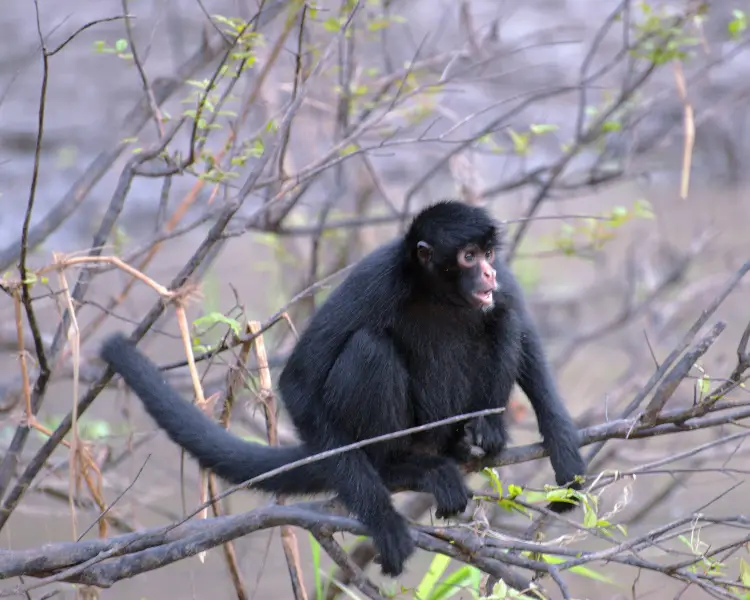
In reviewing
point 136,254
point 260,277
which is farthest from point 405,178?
point 136,254

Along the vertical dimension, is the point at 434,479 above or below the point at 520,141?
below

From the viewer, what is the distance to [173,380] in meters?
6.54

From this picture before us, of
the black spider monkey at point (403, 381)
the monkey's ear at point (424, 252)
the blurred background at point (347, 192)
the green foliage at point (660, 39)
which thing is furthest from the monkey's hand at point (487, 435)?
the green foliage at point (660, 39)

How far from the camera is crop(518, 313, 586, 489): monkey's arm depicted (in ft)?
12.6

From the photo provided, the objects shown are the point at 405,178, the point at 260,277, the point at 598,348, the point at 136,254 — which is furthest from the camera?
the point at 405,178

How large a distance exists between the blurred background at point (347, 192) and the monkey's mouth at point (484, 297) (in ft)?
1.92

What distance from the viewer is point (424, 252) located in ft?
13.3

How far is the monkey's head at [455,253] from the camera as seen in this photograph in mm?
3932

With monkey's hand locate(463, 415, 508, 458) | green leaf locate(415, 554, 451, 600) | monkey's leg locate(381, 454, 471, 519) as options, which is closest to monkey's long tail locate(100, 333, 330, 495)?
monkey's leg locate(381, 454, 471, 519)

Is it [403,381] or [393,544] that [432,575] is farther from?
[403,381]

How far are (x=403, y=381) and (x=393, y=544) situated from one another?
64 cm

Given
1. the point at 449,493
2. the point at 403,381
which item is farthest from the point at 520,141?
the point at 449,493

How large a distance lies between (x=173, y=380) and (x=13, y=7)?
1291 cm

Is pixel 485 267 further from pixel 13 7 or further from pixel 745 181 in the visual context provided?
pixel 13 7
